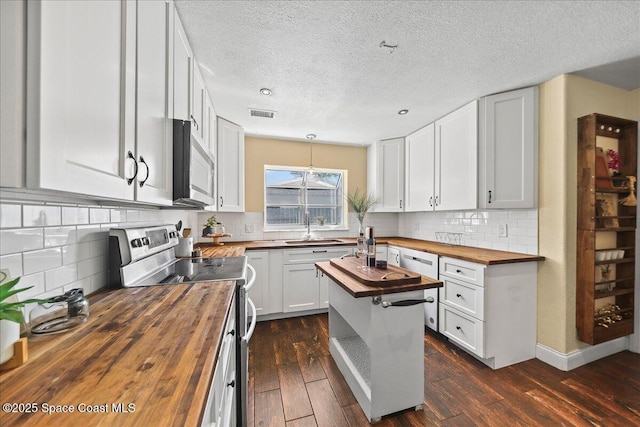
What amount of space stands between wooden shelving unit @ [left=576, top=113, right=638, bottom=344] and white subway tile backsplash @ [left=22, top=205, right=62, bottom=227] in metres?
3.27

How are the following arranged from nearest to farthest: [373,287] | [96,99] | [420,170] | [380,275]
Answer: [96,99]
[373,287]
[380,275]
[420,170]

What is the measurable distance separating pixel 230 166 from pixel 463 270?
267 cm

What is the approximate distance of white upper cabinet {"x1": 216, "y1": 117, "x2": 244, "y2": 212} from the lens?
9.04ft

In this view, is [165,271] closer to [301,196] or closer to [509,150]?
A: [301,196]

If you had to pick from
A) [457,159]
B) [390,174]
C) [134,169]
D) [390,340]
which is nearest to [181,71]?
[134,169]

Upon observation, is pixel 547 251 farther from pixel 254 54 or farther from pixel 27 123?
pixel 27 123

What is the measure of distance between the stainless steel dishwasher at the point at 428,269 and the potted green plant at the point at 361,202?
1008 millimetres

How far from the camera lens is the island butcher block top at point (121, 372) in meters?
0.44

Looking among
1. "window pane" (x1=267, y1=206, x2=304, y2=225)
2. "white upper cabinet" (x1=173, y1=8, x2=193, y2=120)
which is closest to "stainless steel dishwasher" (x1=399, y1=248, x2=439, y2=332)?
"window pane" (x1=267, y1=206, x2=304, y2=225)

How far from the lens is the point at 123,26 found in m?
0.80

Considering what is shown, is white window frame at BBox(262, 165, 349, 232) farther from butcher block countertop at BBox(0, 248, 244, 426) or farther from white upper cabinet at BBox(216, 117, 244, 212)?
butcher block countertop at BBox(0, 248, 244, 426)

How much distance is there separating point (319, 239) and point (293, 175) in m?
1.06

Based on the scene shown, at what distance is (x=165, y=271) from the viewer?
1.53 metres

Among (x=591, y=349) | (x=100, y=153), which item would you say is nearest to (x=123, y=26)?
(x=100, y=153)
